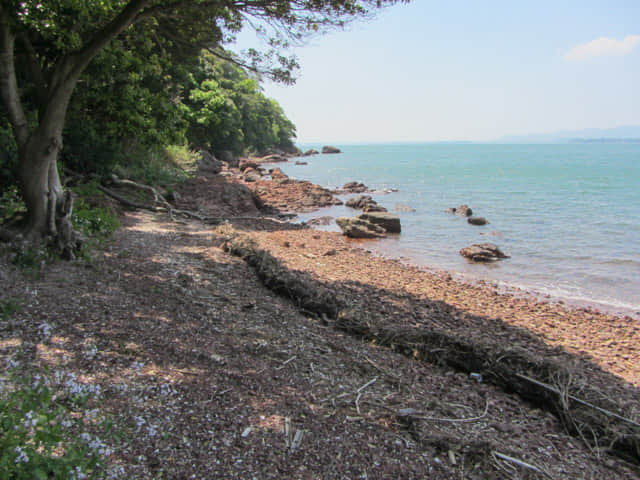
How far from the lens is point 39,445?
2293mm

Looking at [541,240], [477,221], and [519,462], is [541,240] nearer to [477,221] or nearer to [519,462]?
[477,221]

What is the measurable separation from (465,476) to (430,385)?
4.86ft

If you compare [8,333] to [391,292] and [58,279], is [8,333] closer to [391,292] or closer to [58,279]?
[58,279]

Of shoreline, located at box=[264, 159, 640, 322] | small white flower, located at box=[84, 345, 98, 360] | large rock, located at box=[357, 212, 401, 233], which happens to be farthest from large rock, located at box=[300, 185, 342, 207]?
small white flower, located at box=[84, 345, 98, 360]

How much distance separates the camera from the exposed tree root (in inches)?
155

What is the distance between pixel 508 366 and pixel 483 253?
9.79m

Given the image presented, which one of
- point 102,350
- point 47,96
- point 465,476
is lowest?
point 465,476

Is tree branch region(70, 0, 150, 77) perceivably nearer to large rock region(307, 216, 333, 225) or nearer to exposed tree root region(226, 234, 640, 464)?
exposed tree root region(226, 234, 640, 464)

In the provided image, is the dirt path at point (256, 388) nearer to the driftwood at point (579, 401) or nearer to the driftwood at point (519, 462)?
the driftwood at point (519, 462)

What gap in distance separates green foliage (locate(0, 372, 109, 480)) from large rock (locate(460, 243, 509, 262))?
13013 mm

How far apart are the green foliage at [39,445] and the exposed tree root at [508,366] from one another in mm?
3676

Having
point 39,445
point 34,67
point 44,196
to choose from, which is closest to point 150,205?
point 34,67

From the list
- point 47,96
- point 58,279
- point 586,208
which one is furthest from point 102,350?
point 586,208

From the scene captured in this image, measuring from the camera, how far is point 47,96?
625 cm
